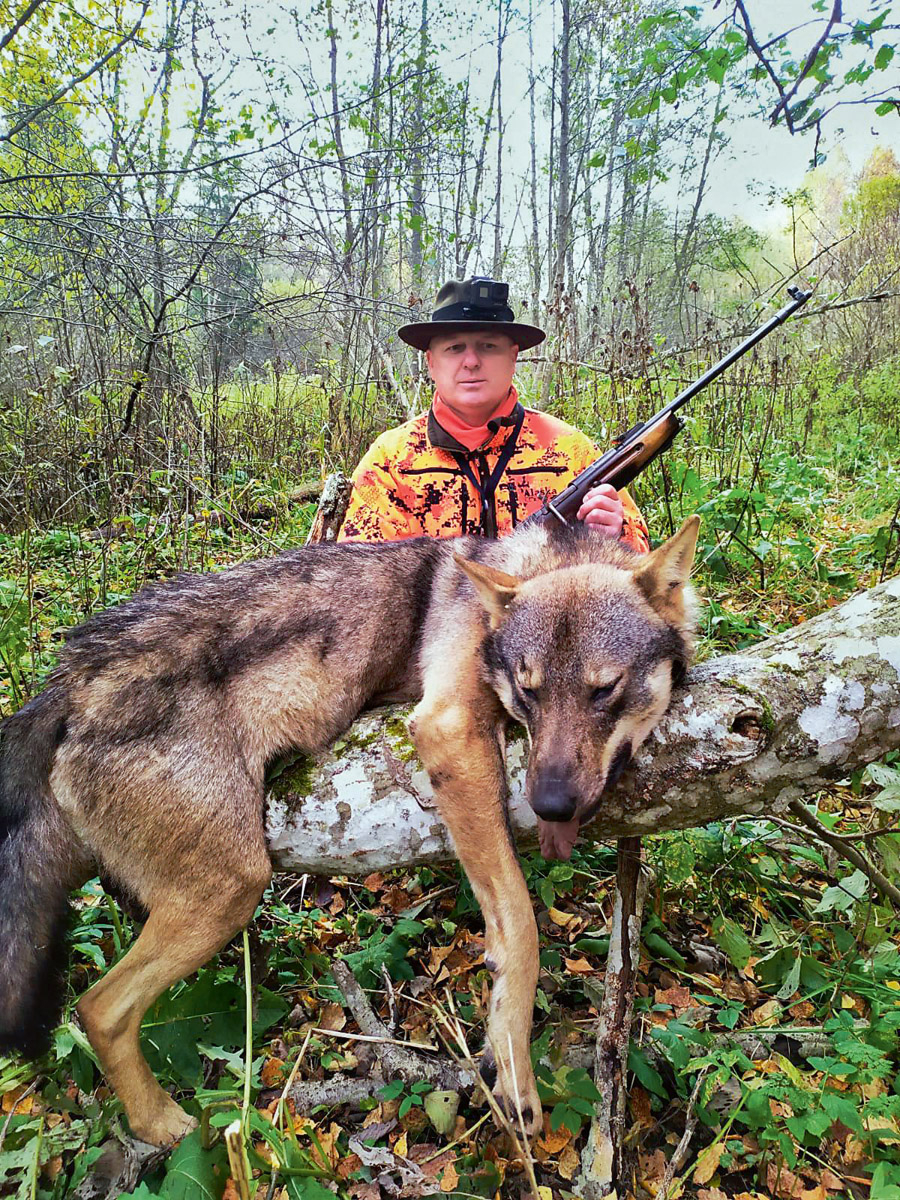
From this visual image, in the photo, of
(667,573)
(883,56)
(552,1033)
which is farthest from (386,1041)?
(883,56)

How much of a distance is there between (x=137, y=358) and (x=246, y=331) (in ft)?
4.89

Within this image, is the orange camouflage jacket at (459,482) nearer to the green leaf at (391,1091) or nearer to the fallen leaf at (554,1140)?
the green leaf at (391,1091)

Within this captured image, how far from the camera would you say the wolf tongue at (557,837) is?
7.28 feet

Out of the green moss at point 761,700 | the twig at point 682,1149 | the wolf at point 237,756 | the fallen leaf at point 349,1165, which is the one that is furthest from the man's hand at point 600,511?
the fallen leaf at point 349,1165

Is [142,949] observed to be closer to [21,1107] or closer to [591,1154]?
[21,1107]

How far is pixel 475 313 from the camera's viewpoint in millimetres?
4211

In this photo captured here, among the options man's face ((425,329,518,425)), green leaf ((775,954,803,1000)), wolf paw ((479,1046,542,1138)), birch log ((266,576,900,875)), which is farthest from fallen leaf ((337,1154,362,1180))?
man's face ((425,329,518,425))

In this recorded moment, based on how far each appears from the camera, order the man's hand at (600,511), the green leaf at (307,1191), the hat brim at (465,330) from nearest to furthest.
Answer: the green leaf at (307,1191), the man's hand at (600,511), the hat brim at (465,330)

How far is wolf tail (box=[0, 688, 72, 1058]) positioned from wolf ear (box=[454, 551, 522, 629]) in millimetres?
1665

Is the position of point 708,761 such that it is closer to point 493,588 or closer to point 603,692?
point 603,692

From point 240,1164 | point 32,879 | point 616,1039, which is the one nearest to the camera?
point 240,1164

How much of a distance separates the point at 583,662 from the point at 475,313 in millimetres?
2737

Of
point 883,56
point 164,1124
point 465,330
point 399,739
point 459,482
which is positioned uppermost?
point 883,56

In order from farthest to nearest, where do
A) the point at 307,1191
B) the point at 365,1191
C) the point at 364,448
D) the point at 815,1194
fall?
the point at 364,448, the point at 365,1191, the point at 815,1194, the point at 307,1191
